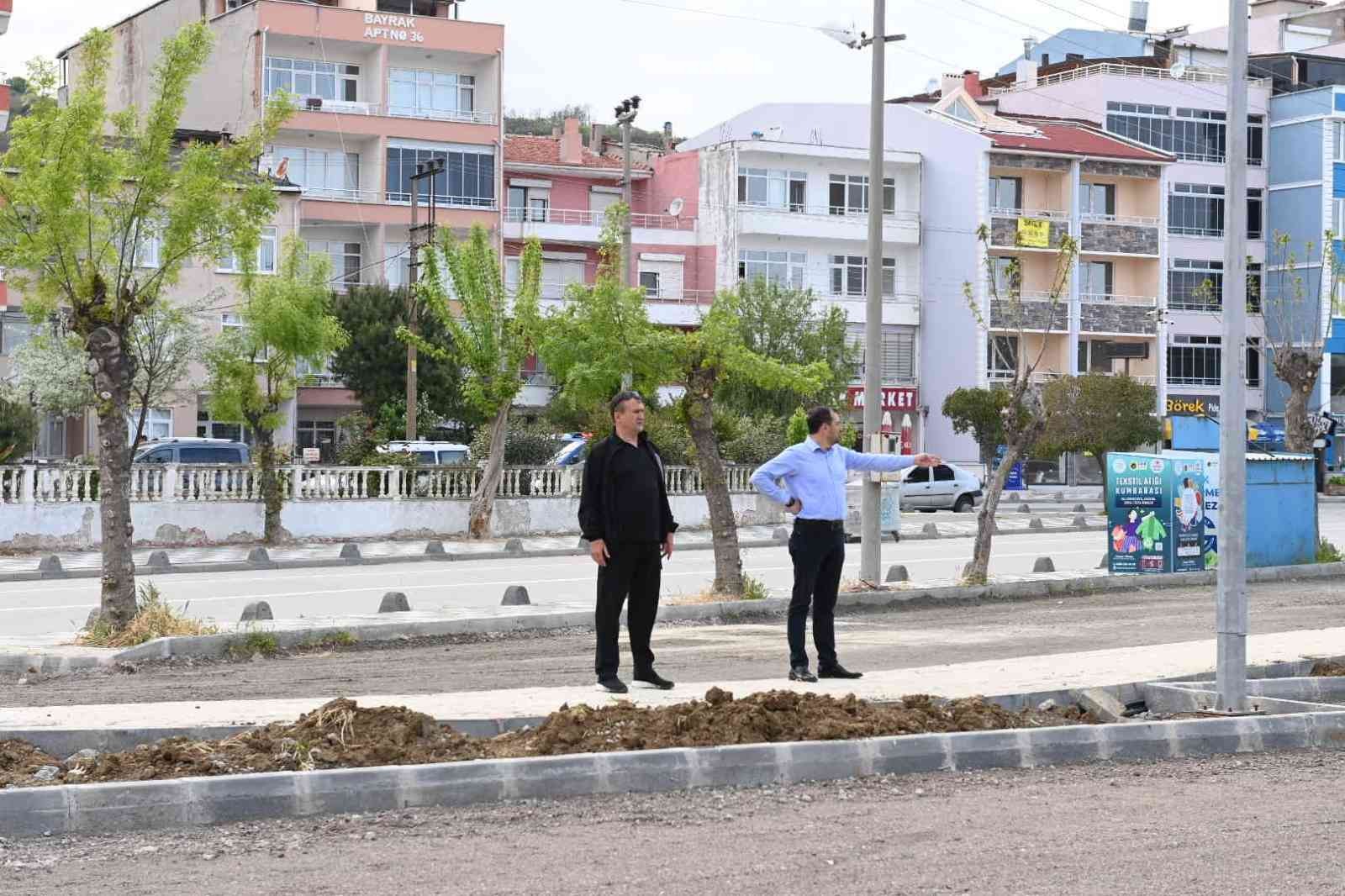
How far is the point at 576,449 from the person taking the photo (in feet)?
143

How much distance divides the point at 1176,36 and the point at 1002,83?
812 cm

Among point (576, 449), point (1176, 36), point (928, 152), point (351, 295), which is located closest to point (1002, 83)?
point (1176, 36)

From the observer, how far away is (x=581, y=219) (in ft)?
216

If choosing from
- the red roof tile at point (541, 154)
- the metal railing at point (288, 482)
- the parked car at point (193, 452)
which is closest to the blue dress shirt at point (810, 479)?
the metal railing at point (288, 482)

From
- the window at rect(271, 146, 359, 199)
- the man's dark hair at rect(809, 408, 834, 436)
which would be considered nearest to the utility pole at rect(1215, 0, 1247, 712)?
the man's dark hair at rect(809, 408, 834, 436)

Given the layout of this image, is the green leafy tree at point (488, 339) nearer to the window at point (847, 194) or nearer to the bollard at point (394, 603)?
the bollard at point (394, 603)

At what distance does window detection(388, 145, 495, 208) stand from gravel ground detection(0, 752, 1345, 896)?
54.4 metres

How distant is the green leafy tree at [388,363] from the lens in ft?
183

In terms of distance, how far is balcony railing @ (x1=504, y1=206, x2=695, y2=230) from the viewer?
64875mm

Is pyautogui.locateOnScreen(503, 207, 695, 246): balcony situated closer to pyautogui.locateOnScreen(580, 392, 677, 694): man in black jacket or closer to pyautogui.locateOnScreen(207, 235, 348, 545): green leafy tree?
pyautogui.locateOnScreen(207, 235, 348, 545): green leafy tree

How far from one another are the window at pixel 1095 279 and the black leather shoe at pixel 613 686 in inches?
2403

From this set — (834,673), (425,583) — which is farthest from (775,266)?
(834,673)

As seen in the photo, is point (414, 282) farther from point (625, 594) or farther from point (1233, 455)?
point (1233, 455)

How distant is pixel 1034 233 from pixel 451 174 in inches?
870
